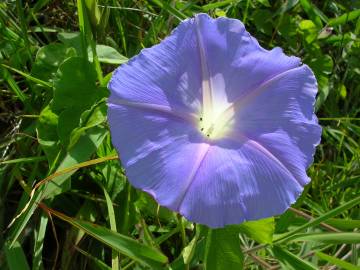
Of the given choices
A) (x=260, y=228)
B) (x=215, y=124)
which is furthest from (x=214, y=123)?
(x=260, y=228)

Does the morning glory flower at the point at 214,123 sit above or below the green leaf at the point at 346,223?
above

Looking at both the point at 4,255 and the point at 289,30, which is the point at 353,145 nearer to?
the point at 289,30

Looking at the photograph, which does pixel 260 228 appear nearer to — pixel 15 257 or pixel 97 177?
pixel 97 177

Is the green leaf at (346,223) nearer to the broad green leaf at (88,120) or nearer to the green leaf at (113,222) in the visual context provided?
the green leaf at (113,222)

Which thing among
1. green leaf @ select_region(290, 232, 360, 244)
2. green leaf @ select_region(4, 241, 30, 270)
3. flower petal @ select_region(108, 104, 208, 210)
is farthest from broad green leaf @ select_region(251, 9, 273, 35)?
green leaf @ select_region(4, 241, 30, 270)

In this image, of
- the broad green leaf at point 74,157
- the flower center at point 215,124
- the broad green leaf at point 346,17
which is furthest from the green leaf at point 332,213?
the broad green leaf at point 346,17

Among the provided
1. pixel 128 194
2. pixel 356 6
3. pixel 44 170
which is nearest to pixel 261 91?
pixel 128 194
